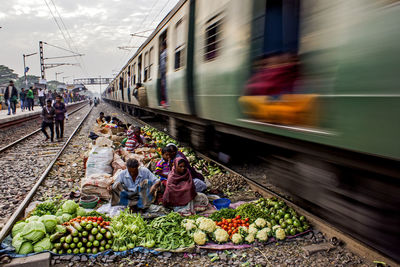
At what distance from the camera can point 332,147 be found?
264cm

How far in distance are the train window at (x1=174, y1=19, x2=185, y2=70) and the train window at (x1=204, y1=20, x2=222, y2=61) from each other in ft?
4.54

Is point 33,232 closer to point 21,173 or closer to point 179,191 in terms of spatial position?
point 179,191

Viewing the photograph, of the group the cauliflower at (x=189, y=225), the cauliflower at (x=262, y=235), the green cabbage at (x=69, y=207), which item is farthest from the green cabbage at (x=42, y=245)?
the cauliflower at (x=262, y=235)

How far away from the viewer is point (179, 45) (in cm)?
689

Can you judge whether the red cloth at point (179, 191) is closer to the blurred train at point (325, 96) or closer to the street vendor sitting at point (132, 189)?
the street vendor sitting at point (132, 189)

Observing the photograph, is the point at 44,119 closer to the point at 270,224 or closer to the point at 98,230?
the point at 98,230

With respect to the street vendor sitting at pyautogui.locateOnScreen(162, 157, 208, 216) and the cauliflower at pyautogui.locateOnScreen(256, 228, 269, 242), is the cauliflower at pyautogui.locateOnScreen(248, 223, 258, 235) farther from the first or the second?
the street vendor sitting at pyautogui.locateOnScreen(162, 157, 208, 216)

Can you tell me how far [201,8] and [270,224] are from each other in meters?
3.77

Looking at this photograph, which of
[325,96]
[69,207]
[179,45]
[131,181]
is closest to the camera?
[325,96]

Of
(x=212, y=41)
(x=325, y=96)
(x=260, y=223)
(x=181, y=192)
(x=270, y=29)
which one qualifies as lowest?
(x=260, y=223)

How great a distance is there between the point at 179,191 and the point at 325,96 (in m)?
2.86

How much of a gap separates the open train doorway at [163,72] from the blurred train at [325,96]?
3.61 metres

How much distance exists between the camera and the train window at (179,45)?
662 cm

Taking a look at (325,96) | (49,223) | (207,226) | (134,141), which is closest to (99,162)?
(134,141)
